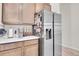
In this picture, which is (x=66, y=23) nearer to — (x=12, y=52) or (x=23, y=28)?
(x=23, y=28)

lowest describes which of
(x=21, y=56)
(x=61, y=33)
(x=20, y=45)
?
(x=21, y=56)

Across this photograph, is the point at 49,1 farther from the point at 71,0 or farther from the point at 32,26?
the point at 32,26

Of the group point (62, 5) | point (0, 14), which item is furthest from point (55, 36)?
point (0, 14)

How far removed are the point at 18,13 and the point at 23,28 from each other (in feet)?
0.67

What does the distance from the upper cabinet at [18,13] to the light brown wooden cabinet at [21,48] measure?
280mm

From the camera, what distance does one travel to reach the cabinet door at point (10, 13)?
1.48 metres

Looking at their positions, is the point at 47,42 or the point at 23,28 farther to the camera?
the point at 47,42

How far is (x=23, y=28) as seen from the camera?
1539 millimetres

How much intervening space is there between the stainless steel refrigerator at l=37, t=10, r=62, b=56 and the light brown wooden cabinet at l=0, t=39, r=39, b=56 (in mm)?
109

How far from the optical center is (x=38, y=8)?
156 centimetres

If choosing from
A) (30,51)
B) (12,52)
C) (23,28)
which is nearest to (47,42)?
(30,51)

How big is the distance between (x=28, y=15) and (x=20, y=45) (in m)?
0.40

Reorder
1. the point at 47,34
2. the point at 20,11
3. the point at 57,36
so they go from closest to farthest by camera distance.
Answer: the point at 20,11 < the point at 47,34 < the point at 57,36

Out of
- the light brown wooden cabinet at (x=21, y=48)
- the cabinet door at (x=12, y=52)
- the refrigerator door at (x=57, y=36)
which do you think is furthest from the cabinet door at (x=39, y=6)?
the cabinet door at (x=12, y=52)
